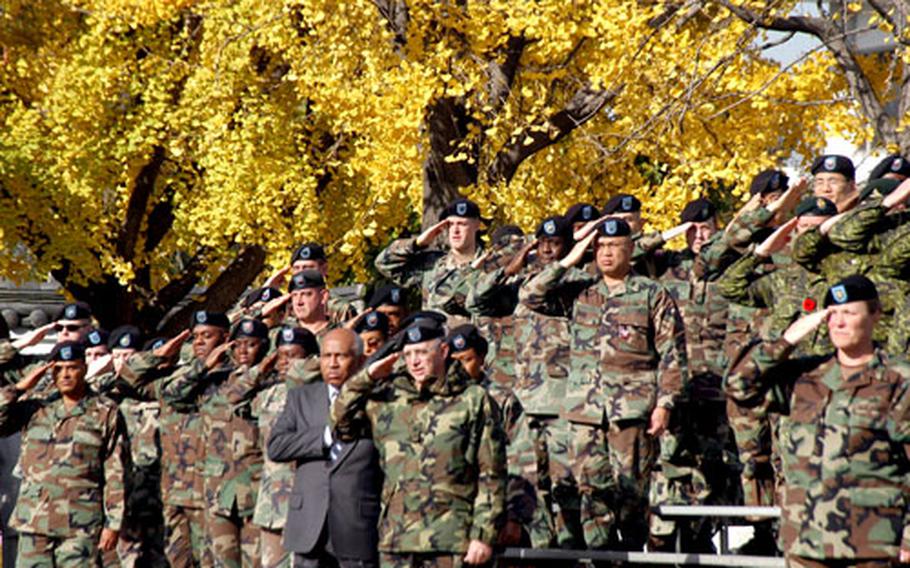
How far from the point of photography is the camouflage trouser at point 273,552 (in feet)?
38.8

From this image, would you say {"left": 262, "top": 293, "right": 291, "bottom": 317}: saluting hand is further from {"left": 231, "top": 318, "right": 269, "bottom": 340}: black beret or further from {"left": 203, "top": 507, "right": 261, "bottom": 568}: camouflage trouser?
{"left": 203, "top": 507, "right": 261, "bottom": 568}: camouflage trouser

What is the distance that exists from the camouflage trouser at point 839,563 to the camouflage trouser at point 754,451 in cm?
335

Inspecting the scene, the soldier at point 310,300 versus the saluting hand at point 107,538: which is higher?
the soldier at point 310,300

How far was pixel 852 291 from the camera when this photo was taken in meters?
8.45

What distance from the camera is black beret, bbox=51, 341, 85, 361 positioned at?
42.4 ft

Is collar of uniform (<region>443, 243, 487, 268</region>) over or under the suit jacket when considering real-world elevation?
over

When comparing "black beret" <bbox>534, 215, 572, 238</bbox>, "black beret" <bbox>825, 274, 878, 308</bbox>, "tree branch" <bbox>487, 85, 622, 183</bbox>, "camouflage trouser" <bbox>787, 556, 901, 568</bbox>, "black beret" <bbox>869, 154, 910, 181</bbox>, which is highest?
"tree branch" <bbox>487, 85, 622, 183</bbox>

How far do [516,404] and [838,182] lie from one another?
2608 millimetres

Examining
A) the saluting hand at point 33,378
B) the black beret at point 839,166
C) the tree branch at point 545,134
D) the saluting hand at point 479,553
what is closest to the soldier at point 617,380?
the black beret at point 839,166

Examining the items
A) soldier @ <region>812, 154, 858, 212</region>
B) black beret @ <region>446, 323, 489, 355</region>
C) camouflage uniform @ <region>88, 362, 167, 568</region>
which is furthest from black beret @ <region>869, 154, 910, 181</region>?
camouflage uniform @ <region>88, 362, 167, 568</region>

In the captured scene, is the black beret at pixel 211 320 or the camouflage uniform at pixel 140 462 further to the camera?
the camouflage uniform at pixel 140 462

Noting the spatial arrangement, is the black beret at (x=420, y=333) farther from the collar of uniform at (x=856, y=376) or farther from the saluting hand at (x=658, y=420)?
the saluting hand at (x=658, y=420)

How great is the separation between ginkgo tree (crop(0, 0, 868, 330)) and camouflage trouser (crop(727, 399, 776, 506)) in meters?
4.28

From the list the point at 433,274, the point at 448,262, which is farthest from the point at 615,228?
the point at 433,274
